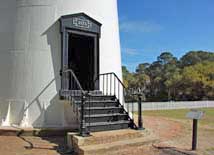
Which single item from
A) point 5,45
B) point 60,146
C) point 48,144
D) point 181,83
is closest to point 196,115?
point 60,146

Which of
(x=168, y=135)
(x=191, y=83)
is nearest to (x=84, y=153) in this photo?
(x=168, y=135)

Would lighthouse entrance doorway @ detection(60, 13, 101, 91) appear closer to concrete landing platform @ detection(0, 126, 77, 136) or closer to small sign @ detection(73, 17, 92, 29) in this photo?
small sign @ detection(73, 17, 92, 29)

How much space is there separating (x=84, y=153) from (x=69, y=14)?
4.69 meters

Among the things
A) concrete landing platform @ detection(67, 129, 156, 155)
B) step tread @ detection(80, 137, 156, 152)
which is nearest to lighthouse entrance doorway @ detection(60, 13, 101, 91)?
concrete landing platform @ detection(67, 129, 156, 155)

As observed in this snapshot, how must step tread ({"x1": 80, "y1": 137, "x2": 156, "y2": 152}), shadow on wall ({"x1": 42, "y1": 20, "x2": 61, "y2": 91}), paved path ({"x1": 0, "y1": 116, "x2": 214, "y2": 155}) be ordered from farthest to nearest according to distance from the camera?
1. shadow on wall ({"x1": 42, "y1": 20, "x2": 61, "y2": 91})
2. paved path ({"x1": 0, "y1": 116, "x2": 214, "y2": 155})
3. step tread ({"x1": 80, "y1": 137, "x2": 156, "y2": 152})

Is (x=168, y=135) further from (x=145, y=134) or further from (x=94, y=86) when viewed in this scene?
(x=94, y=86)

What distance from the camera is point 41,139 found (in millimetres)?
8141

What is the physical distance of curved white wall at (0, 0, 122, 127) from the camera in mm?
9133

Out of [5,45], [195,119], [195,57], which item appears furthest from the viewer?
[195,57]

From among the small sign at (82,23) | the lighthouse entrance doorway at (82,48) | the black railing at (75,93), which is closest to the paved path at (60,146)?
the black railing at (75,93)

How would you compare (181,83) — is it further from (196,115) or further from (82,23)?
(196,115)

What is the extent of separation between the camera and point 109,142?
736cm

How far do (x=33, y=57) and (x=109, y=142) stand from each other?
3.63m

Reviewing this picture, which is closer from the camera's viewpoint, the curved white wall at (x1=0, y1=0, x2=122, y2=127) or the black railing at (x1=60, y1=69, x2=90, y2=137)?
the black railing at (x1=60, y1=69, x2=90, y2=137)
